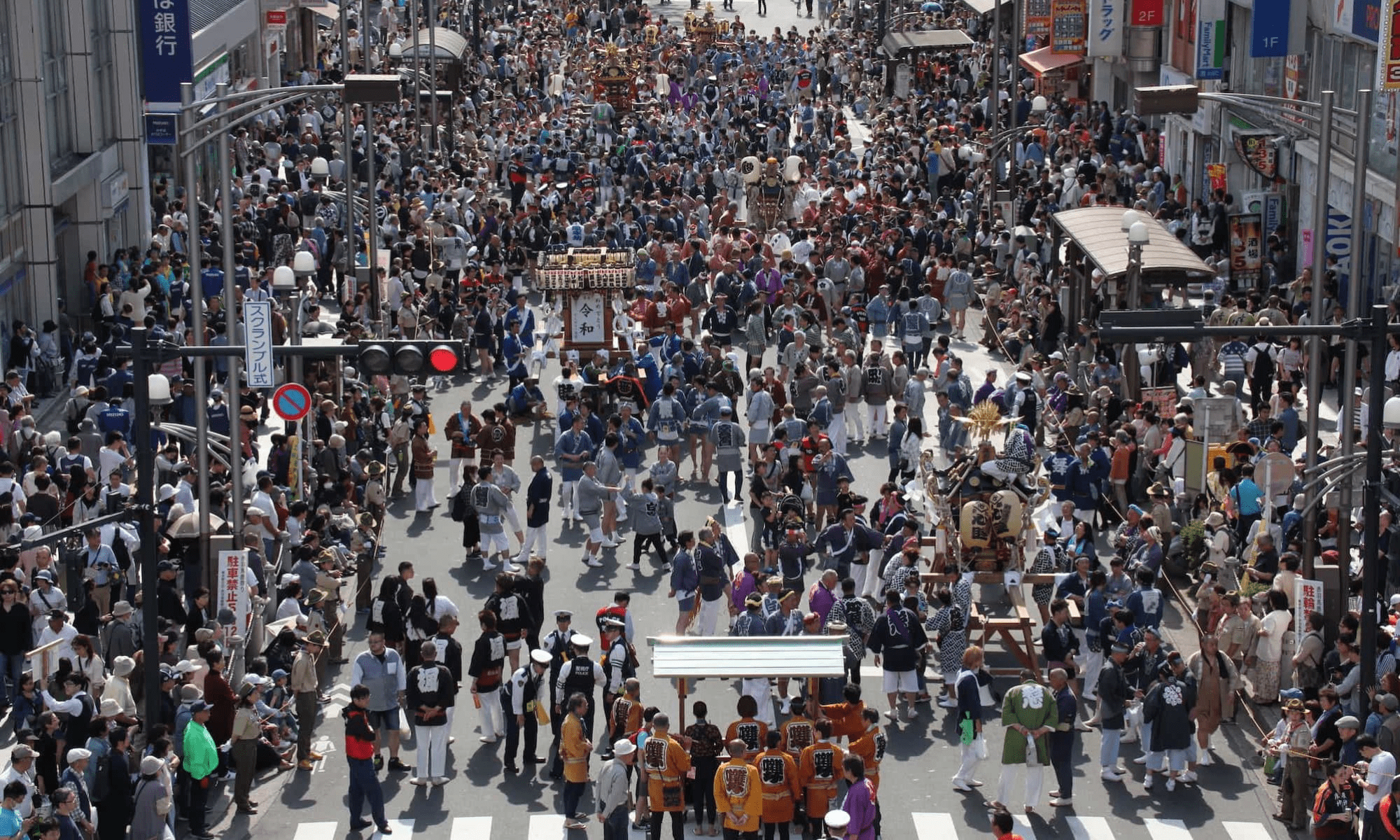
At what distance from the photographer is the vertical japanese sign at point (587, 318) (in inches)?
1411

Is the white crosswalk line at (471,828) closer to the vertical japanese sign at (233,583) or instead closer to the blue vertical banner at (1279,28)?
the vertical japanese sign at (233,583)

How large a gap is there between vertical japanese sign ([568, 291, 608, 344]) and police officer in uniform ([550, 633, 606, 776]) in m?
14.9

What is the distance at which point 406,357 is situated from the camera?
19281mm

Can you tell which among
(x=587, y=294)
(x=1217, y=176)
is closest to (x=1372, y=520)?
(x=587, y=294)

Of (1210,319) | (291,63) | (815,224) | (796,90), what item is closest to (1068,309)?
(1210,319)

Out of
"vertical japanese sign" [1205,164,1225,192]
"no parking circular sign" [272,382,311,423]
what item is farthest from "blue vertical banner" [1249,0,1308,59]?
"no parking circular sign" [272,382,311,423]

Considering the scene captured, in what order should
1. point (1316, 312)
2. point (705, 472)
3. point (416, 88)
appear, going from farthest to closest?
point (416, 88) → point (705, 472) → point (1316, 312)

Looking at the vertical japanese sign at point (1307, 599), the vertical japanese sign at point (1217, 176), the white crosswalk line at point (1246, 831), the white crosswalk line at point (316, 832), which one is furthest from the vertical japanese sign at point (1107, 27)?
the white crosswalk line at point (316, 832)

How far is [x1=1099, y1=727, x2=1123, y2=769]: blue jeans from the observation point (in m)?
21.2

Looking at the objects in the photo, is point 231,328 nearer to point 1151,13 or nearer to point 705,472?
point 705,472

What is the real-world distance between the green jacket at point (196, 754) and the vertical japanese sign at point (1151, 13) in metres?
38.5

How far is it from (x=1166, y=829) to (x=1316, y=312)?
665cm

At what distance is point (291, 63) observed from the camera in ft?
235

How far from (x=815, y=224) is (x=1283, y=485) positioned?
797 inches
